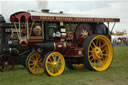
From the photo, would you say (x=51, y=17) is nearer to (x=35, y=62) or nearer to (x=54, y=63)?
(x=54, y=63)

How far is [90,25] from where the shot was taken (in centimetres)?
858

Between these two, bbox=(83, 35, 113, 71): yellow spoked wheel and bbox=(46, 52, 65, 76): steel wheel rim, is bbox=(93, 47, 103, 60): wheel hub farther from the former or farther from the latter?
bbox=(46, 52, 65, 76): steel wheel rim

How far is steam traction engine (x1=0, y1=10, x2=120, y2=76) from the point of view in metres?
7.23

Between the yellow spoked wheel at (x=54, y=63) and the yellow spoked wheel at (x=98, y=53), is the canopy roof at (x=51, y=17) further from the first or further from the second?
the yellow spoked wheel at (x=54, y=63)

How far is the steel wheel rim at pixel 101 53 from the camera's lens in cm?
808

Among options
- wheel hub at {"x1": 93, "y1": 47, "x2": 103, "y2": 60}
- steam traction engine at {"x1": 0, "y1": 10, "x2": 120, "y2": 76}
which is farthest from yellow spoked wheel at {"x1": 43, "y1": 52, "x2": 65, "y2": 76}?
wheel hub at {"x1": 93, "y1": 47, "x2": 103, "y2": 60}

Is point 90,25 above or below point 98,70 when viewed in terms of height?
above

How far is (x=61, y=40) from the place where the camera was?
773 cm

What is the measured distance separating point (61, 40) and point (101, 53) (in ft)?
4.83

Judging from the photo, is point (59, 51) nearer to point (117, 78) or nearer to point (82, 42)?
point (82, 42)

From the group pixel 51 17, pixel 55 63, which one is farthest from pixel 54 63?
pixel 51 17

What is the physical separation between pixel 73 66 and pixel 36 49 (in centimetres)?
194

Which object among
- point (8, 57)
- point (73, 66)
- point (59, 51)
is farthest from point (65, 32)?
point (8, 57)

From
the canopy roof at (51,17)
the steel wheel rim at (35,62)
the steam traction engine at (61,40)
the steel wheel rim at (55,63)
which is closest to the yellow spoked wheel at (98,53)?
the steam traction engine at (61,40)
